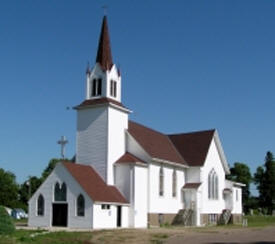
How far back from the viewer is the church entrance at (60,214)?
39469mm

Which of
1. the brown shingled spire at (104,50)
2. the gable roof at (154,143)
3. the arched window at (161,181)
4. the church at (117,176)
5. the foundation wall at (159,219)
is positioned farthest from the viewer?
the arched window at (161,181)

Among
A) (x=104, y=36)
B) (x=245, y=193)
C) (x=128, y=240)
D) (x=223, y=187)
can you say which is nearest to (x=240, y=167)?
(x=245, y=193)

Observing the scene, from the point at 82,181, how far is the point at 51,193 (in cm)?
318

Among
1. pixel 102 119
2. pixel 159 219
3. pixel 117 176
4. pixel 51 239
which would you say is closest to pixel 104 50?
pixel 102 119

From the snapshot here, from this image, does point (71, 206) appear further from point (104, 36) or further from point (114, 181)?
point (104, 36)

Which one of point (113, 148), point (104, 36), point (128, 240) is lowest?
point (128, 240)

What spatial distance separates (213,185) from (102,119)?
18385 millimetres

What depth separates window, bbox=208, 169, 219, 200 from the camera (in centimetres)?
5444

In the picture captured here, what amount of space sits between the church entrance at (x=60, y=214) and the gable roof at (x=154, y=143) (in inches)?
381

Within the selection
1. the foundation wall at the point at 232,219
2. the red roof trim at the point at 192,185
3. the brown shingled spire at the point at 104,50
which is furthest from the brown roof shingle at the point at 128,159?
the foundation wall at the point at 232,219

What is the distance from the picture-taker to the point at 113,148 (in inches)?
1706

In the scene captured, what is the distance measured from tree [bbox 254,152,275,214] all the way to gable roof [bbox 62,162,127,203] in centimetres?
6235

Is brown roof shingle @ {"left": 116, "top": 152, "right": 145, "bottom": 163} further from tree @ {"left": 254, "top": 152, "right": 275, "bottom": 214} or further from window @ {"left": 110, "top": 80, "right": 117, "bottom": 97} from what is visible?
tree @ {"left": 254, "top": 152, "right": 275, "bottom": 214}

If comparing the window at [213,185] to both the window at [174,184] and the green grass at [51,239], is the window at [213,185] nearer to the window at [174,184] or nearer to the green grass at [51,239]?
the window at [174,184]
